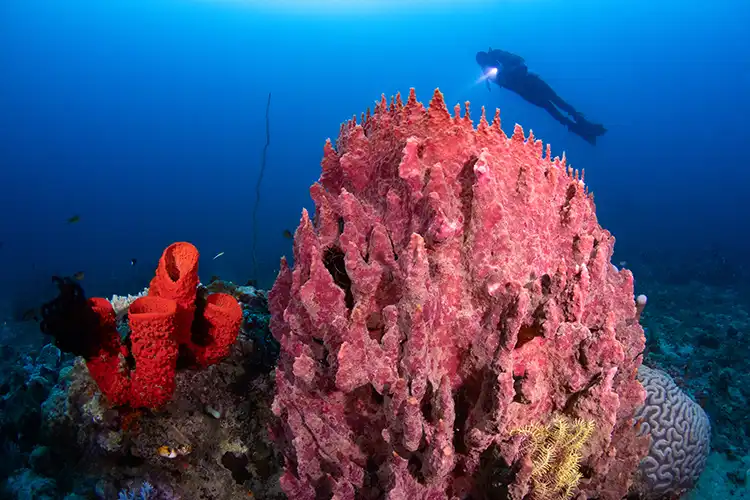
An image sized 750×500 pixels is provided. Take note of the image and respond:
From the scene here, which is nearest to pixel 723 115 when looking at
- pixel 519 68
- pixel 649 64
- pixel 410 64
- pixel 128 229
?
pixel 649 64

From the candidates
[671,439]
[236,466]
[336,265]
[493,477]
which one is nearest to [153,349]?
[236,466]

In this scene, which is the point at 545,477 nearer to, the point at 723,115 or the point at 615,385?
the point at 615,385

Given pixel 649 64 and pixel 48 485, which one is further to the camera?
pixel 649 64

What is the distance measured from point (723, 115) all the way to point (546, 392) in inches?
5432

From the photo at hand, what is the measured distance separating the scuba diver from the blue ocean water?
1006 inches

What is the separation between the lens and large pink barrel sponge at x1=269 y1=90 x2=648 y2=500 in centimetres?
190

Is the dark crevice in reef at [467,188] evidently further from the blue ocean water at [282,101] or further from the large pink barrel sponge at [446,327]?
the blue ocean water at [282,101]

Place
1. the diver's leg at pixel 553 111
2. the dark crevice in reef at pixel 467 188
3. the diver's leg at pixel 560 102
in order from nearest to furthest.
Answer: the dark crevice in reef at pixel 467 188, the diver's leg at pixel 560 102, the diver's leg at pixel 553 111

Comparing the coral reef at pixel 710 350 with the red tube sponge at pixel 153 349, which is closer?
the red tube sponge at pixel 153 349

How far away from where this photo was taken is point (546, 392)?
2080 millimetres

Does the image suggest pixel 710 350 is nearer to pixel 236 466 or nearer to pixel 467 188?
pixel 467 188

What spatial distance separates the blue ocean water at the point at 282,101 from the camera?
63.9 meters

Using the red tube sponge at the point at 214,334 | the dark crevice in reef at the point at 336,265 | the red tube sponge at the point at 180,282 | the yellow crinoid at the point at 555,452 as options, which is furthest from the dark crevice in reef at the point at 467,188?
the red tube sponge at the point at 214,334

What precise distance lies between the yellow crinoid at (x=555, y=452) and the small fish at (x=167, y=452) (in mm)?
2591
